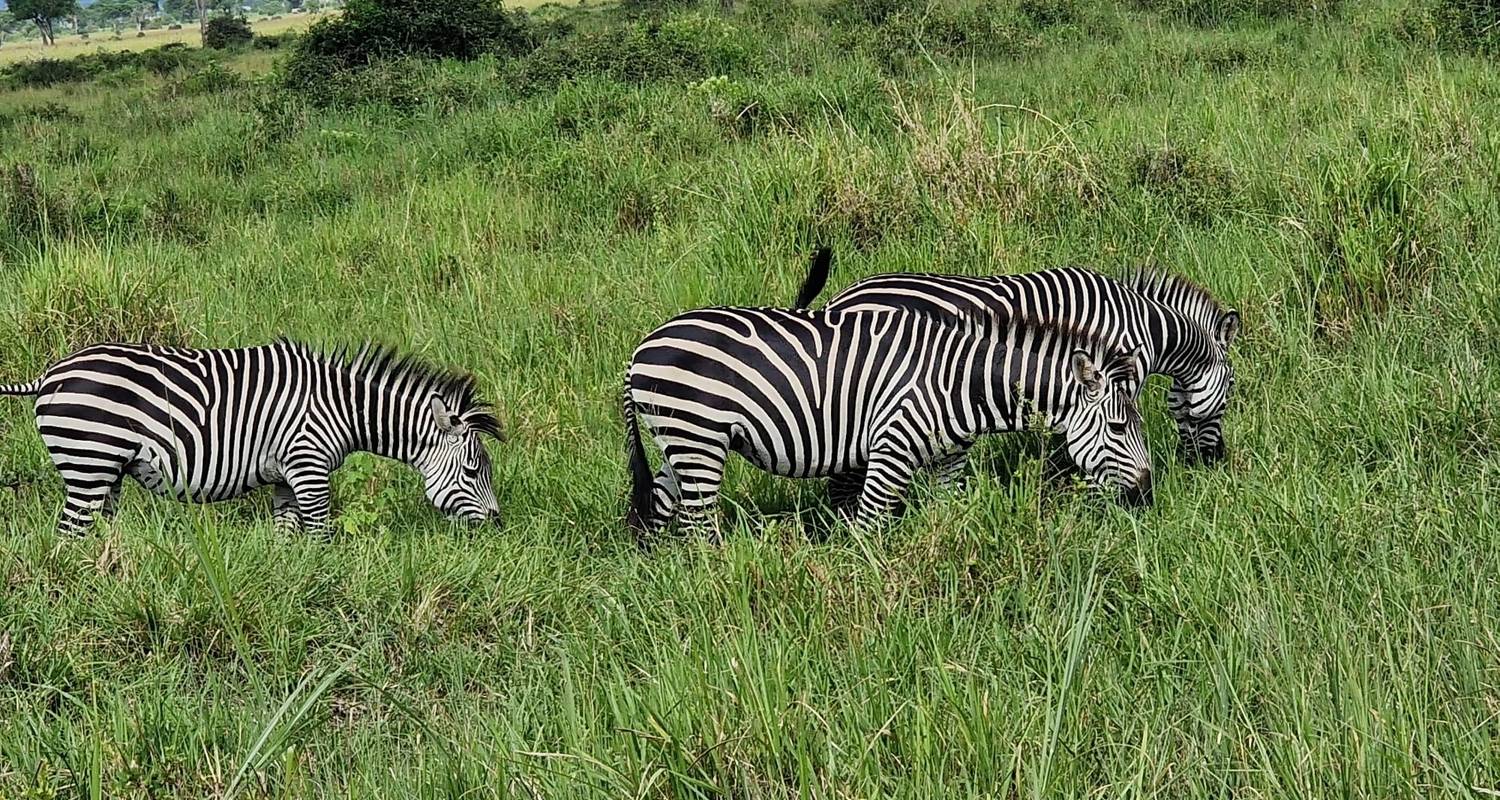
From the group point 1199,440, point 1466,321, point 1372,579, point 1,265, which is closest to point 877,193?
point 1199,440

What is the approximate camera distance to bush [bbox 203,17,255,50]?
32.7 m

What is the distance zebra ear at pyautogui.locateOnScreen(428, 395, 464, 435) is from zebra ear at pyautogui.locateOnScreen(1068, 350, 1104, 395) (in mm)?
2509

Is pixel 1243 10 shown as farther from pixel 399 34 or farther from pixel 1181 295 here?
pixel 399 34

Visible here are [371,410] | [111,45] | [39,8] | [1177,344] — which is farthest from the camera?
[111,45]

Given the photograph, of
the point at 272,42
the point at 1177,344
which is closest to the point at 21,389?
the point at 1177,344

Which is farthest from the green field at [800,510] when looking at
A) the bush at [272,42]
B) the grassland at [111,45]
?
the grassland at [111,45]

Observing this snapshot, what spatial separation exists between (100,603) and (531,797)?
6.34 feet

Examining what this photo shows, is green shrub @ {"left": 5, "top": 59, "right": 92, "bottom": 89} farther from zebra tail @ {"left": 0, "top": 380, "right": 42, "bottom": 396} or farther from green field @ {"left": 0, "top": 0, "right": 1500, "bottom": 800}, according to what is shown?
zebra tail @ {"left": 0, "top": 380, "right": 42, "bottom": 396}

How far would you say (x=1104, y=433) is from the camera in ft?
15.2

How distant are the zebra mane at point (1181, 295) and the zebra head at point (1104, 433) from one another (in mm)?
1263

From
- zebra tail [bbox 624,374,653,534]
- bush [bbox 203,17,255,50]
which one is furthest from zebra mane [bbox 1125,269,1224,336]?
bush [bbox 203,17,255,50]

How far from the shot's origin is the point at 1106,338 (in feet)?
18.1

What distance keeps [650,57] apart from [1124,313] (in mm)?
7826

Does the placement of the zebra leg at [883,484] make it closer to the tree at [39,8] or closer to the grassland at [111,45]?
the grassland at [111,45]
